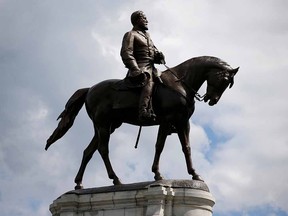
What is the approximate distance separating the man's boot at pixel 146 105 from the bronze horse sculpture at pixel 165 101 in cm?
29

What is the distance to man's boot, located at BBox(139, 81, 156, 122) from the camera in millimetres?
18094

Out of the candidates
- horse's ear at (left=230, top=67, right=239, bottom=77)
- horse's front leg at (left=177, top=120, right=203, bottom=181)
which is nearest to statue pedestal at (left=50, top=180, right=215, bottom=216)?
horse's front leg at (left=177, top=120, right=203, bottom=181)

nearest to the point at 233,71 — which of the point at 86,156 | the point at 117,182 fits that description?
the point at 117,182

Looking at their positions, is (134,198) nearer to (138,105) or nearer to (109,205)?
(109,205)

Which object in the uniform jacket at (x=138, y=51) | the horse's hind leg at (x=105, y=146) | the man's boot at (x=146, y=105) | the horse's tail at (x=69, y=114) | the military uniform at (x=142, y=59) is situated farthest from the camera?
the horse's tail at (x=69, y=114)

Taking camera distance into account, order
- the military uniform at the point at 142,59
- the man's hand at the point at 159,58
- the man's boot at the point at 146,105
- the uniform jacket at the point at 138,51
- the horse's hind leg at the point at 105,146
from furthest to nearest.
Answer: the man's hand at the point at 159,58
the horse's hind leg at the point at 105,146
the uniform jacket at the point at 138,51
the military uniform at the point at 142,59
the man's boot at the point at 146,105

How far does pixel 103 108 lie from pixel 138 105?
3.49 ft

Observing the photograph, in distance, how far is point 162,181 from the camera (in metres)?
17.8

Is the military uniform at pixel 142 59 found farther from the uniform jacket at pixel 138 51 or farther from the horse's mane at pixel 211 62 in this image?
the horse's mane at pixel 211 62

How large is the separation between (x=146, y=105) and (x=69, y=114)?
3064 millimetres

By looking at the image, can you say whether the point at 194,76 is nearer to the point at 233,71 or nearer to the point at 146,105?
the point at 233,71

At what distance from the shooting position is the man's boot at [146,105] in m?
18.1

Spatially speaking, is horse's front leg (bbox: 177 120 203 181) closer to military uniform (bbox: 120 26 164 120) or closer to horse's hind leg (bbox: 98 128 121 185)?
military uniform (bbox: 120 26 164 120)

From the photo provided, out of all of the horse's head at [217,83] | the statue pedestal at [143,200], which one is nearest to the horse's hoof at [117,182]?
the statue pedestal at [143,200]
